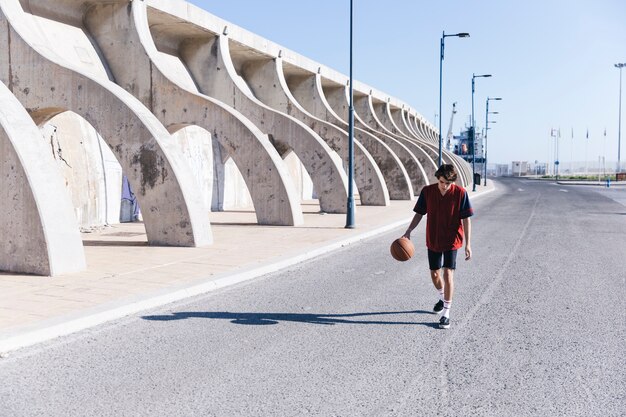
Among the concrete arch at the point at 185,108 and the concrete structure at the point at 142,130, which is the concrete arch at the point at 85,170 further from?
the concrete arch at the point at 185,108

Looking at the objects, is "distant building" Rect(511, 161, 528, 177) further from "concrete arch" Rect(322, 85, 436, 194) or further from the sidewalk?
the sidewalk

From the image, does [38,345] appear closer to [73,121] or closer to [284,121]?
[73,121]

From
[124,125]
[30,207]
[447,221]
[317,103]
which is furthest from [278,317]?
[317,103]

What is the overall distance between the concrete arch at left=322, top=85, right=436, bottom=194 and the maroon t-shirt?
27273mm

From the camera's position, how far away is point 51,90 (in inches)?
510

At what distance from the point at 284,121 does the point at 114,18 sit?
20.7 ft

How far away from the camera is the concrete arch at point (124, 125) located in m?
12.7

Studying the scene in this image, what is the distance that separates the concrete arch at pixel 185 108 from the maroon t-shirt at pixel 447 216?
10.8 m

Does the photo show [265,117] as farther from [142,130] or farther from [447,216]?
[447,216]

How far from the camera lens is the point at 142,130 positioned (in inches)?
500

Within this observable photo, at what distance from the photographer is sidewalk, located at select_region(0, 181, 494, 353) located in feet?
21.3

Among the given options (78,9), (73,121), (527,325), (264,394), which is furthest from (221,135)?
(264,394)

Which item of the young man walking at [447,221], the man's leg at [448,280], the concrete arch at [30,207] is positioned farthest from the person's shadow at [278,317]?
the concrete arch at [30,207]

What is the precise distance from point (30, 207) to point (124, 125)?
4.13 metres
